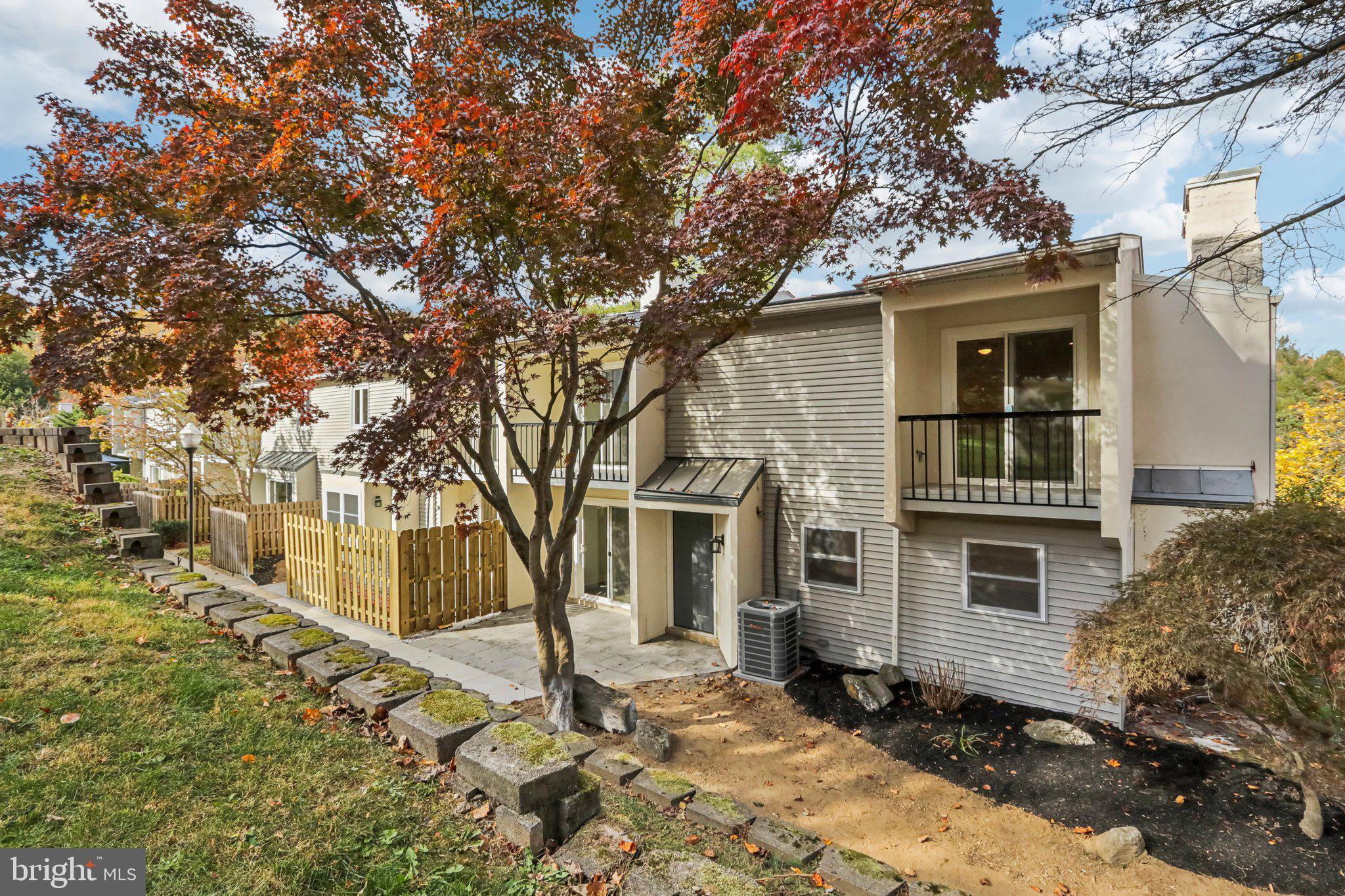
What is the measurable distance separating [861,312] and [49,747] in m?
8.98

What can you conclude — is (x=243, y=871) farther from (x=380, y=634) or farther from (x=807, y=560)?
(x=380, y=634)

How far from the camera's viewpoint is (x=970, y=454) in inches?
320

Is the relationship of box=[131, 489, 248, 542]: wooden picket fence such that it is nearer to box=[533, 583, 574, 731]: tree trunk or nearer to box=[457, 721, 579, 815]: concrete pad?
box=[533, 583, 574, 731]: tree trunk

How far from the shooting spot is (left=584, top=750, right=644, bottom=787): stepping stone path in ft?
12.7

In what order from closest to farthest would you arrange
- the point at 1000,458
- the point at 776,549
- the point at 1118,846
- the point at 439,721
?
1. the point at 439,721
2. the point at 1118,846
3. the point at 1000,458
4. the point at 776,549

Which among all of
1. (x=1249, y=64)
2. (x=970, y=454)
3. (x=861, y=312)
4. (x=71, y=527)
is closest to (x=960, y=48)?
(x=1249, y=64)

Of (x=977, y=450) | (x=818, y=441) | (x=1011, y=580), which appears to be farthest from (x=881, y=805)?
(x=818, y=441)

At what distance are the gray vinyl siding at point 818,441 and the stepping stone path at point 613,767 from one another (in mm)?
5628

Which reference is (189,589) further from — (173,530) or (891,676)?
(173,530)

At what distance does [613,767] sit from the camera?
12.9ft

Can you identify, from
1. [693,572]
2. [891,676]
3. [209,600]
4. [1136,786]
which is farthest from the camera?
[693,572]

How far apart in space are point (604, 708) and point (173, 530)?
16.2 meters

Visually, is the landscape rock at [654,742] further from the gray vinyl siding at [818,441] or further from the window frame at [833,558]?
the window frame at [833,558]

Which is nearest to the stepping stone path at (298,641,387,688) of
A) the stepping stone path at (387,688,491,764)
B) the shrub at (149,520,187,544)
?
the stepping stone path at (387,688,491,764)
